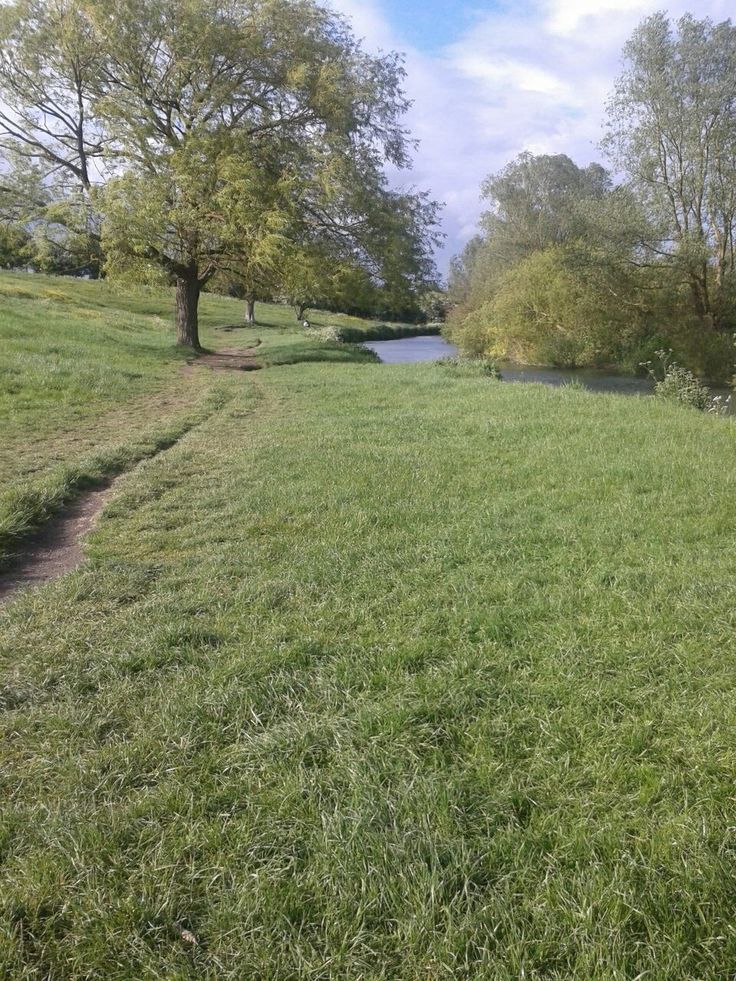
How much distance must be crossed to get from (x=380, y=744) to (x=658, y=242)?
1026 inches

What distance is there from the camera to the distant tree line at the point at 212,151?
56.9 feet

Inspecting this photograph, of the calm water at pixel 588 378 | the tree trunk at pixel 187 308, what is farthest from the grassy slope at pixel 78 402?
the calm water at pixel 588 378

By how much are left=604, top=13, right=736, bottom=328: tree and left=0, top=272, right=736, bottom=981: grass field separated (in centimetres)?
2184

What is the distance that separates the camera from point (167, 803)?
7.97 ft

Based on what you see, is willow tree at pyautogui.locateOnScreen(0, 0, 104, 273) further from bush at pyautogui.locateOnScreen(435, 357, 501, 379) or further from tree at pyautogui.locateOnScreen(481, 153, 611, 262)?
tree at pyautogui.locateOnScreen(481, 153, 611, 262)

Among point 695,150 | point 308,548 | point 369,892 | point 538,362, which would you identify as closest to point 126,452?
point 308,548

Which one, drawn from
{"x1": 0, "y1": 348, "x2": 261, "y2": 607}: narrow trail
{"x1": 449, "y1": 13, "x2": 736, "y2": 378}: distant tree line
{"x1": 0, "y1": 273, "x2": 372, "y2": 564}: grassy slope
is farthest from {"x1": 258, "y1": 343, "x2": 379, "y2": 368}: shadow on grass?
{"x1": 0, "y1": 348, "x2": 261, "y2": 607}: narrow trail

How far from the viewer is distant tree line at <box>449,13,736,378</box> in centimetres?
2225

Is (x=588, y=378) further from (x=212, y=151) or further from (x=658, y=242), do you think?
(x=212, y=151)

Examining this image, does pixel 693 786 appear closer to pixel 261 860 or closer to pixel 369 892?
pixel 369 892

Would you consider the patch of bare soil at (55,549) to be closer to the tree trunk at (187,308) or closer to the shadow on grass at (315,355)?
the shadow on grass at (315,355)

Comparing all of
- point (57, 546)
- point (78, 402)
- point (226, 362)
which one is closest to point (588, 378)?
point (226, 362)

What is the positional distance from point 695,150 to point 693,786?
2686cm

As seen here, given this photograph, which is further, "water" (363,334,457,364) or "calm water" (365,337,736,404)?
"water" (363,334,457,364)
